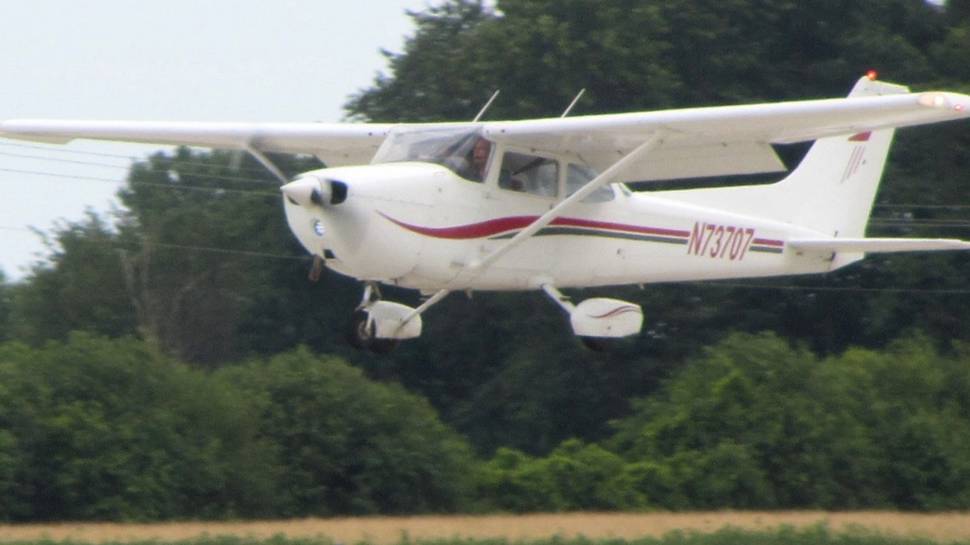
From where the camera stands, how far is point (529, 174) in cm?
1591

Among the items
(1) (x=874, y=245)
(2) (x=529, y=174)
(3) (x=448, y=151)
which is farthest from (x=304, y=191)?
(1) (x=874, y=245)

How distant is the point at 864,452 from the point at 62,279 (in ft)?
56.1

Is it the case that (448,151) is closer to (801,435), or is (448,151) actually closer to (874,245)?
(874,245)

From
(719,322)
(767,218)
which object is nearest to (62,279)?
(719,322)

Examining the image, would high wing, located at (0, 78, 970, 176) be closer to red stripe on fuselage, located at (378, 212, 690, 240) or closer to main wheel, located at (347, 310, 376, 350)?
red stripe on fuselage, located at (378, 212, 690, 240)

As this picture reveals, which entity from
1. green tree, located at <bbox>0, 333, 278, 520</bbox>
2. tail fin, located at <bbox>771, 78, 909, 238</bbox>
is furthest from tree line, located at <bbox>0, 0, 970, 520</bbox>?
tail fin, located at <bbox>771, 78, 909, 238</bbox>

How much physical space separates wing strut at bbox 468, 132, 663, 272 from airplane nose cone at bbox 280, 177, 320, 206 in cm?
190

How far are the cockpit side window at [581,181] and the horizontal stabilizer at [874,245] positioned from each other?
2367 millimetres

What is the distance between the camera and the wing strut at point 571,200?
15.5 metres

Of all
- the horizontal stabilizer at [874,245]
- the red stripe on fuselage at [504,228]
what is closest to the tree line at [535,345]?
the horizontal stabilizer at [874,245]

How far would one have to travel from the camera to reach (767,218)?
1811 centimetres

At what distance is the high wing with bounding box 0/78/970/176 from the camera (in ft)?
49.0

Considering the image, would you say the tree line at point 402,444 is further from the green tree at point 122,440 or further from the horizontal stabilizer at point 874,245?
the horizontal stabilizer at point 874,245

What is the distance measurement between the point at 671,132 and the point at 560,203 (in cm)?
110
